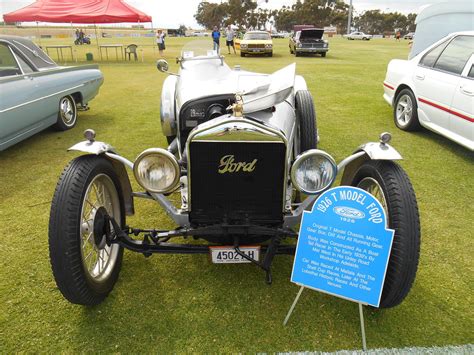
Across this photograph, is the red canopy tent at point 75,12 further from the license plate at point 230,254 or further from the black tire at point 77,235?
the license plate at point 230,254

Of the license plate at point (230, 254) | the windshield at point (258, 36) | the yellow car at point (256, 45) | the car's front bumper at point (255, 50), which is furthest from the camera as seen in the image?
the windshield at point (258, 36)

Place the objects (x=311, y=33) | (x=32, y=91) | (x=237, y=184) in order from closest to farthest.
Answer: (x=237, y=184) → (x=32, y=91) → (x=311, y=33)

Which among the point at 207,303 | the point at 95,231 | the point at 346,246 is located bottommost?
the point at 207,303

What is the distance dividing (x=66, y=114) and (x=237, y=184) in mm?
5020

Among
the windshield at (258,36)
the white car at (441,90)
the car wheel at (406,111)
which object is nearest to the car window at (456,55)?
the white car at (441,90)

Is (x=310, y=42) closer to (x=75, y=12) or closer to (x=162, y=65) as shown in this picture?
(x=75, y=12)

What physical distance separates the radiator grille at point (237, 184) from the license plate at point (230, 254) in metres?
0.18

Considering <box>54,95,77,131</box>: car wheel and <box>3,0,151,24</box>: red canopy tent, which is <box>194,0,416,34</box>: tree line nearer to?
<box>3,0,151,24</box>: red canopy tent

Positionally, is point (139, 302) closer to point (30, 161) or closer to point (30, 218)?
point (30, 218)

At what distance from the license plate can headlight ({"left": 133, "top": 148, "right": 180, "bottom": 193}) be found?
0.51m

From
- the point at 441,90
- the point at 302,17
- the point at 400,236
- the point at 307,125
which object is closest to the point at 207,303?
the point at 400,236

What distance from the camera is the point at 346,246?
6.56 ft

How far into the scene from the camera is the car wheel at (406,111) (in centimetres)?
583

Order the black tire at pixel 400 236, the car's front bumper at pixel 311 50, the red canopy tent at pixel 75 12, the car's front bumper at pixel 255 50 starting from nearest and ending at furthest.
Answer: the black tire at pixel 400 236, the red canopy tent at pixel 75 12, the car's front bumper at pixel 255 50, the car's front bumper at pixel 311 50
